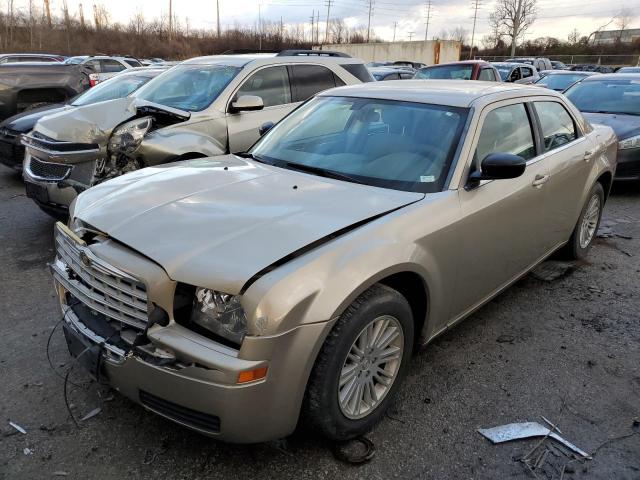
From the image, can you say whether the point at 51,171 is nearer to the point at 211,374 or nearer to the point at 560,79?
the point at 211,374

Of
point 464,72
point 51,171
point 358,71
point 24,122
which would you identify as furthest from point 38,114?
point 464,72

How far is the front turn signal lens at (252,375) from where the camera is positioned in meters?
2.03

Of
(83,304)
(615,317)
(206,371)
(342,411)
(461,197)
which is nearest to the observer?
(206,371)

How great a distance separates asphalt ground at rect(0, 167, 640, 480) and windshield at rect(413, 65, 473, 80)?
884cm

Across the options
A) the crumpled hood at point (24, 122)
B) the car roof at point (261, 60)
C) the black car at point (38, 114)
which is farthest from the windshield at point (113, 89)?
the car roof at point (261, 60)

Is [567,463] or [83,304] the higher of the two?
[83,304]

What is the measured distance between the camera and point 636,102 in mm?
8117

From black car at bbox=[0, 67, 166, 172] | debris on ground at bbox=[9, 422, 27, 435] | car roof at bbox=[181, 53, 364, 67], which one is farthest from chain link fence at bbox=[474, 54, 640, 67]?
debris on ground at bbox=[9, 422, 27, 435]

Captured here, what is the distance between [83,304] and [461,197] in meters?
2.15

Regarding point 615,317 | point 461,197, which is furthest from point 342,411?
point 615,317

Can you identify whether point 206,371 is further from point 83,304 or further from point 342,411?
point 83,304

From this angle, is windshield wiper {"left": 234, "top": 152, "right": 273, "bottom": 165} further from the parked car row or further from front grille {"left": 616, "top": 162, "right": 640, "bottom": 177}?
front grille {"left": 616, "top": 162, "right": 640, "bottom": 177}

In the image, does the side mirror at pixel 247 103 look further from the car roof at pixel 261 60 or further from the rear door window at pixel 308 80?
the rear door window at pixel 308 80

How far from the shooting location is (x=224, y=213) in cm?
261
